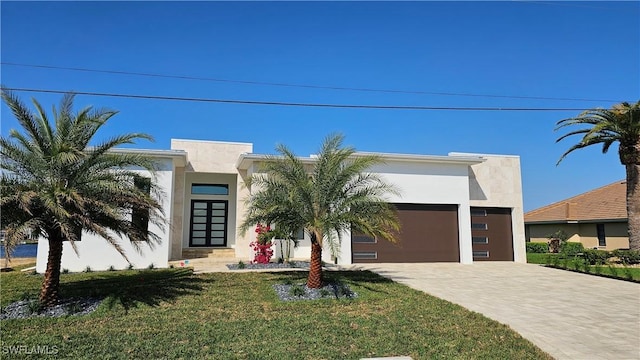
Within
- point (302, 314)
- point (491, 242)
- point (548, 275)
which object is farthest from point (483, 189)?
point (302, 314)

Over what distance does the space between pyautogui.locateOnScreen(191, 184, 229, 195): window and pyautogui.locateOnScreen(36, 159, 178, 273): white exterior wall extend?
12.4 ft

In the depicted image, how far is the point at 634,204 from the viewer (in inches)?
642

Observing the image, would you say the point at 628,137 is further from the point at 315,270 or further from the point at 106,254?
the point at 106,254

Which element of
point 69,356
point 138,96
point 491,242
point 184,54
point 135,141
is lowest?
point 69,356

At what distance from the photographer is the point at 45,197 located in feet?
23.8

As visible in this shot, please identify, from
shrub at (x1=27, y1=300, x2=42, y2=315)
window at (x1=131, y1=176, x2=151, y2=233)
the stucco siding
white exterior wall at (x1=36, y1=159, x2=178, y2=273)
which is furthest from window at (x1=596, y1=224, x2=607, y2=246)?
shrub at (x1=27, y1=300, x2=42, y2=315)

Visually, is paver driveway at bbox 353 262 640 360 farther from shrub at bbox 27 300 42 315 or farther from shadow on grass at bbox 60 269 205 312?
shrub at bbox 27 300 42 315

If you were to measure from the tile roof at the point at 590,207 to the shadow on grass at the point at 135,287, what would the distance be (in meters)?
25.2

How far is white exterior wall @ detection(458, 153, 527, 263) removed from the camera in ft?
58.8

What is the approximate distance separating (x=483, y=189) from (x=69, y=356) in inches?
658

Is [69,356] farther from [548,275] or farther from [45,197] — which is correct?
[548,275]

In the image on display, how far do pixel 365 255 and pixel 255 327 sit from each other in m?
9.87

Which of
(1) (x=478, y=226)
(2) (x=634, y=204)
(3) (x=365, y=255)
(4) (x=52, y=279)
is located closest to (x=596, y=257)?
(2) (x=634, y=204)

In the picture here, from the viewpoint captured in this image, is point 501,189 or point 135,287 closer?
point 135,287
